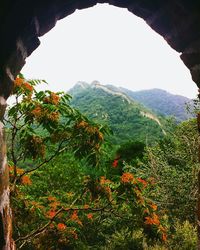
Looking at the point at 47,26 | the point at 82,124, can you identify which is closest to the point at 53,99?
the point at 82,124

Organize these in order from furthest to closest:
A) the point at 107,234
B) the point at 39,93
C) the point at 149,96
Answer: the point at 149,96
the point at 107,234
the point at 39,93

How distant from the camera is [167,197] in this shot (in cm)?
1150

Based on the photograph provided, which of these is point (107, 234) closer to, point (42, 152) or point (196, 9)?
point (42, 152)

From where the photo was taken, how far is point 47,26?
9.21ft

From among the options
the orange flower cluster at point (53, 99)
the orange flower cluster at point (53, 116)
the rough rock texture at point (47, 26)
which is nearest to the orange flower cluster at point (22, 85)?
the orange flower cluster at point (53, 99)

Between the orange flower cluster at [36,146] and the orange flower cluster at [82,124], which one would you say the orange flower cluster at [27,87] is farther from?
the orange flower cluster at [82,124]

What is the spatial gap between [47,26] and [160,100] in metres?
69.5

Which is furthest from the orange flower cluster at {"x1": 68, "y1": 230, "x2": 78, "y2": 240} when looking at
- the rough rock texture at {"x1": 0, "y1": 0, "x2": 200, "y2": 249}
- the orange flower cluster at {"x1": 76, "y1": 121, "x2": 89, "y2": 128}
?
the rough rock texture at {"x1": 0, "y1": 0, "x2": 200, "y2": 249}

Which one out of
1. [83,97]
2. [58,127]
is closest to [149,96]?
[83,97]

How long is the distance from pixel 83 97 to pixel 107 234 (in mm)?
30171

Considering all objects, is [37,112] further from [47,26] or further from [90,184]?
[47,26]

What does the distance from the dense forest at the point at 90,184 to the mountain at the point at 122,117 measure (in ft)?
20.7

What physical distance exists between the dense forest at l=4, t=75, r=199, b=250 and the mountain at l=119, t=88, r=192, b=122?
42.7m

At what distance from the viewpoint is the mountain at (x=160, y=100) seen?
200 ft
